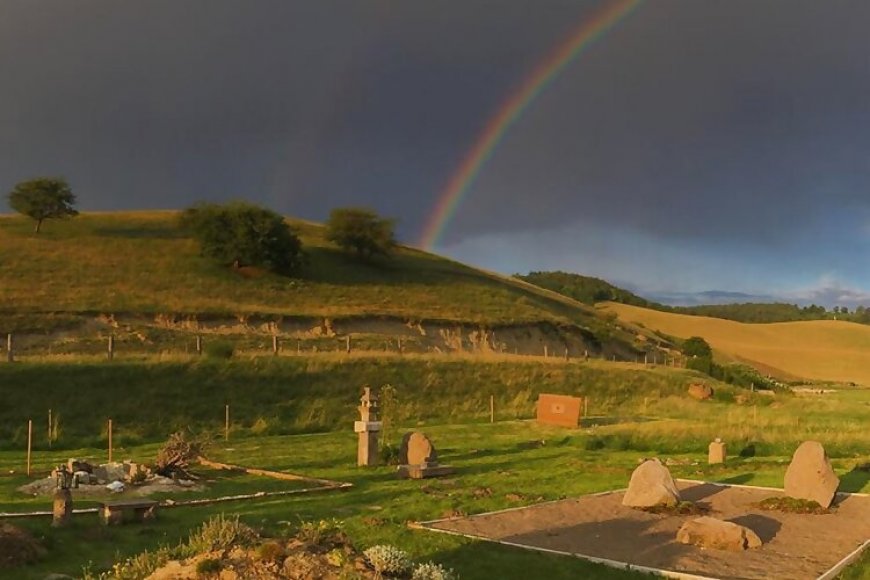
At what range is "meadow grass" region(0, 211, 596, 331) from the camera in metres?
63.9

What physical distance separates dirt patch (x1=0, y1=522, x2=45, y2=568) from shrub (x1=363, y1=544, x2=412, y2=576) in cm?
629

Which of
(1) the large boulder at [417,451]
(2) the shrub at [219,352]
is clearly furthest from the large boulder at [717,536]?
(2) the shrub at [219,352]

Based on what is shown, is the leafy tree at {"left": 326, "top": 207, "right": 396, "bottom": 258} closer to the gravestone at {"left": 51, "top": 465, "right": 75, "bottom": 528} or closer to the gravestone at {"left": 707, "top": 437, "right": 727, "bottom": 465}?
the gravestone at {"left": 707, "top": 437, "right": 727, "bottom": 465}

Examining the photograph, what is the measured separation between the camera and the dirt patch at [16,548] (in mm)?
12047

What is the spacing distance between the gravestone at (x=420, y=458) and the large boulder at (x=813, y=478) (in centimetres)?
793

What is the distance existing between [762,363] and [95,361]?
93244 millimetres

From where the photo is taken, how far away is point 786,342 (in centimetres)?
13462

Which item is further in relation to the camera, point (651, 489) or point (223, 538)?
point (651, 489)

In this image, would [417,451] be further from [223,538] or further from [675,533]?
[223,538]

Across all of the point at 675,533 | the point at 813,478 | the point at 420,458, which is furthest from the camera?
the point at 420,458

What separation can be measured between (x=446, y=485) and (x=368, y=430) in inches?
148

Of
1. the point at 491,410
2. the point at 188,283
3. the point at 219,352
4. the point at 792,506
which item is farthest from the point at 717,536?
the point at 188,283

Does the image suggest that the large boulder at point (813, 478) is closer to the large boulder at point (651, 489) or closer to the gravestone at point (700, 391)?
the large boulder at point (651, 489)

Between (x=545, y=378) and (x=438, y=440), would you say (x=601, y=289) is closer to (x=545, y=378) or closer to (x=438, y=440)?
(x=545, y=378)
